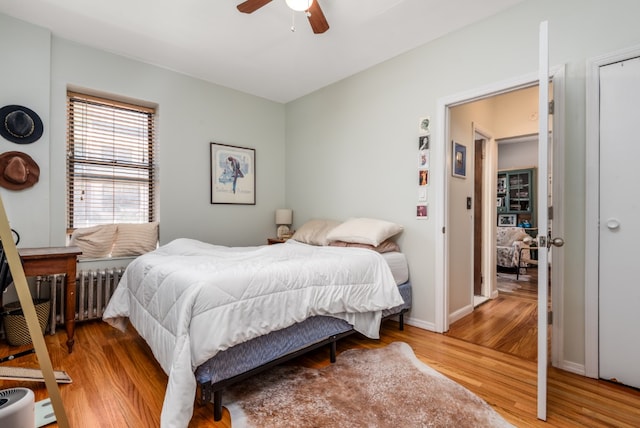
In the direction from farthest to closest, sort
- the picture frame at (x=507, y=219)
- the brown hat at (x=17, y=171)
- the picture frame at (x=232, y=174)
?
the picture frame at (x=507, y=219), the picture frame at (x=232, y=174), the brown hat at (x=17, y=171)

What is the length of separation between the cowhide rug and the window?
7.93ft

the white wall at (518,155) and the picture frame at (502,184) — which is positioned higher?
the white wall at (518,155)

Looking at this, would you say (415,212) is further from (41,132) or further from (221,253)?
(41,132)

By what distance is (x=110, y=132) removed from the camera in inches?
128

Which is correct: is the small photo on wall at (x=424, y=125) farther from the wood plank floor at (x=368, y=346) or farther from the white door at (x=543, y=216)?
the wood plank floor at (x=368, y=346)

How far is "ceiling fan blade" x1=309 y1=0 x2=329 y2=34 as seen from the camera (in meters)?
2.09

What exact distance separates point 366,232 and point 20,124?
10.2ft

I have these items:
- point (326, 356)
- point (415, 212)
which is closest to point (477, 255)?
point (415, 212)

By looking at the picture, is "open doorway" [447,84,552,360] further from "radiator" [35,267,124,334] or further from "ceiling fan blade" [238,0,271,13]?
"radiator" [35,267,124,334]

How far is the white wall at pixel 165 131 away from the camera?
2617 mm

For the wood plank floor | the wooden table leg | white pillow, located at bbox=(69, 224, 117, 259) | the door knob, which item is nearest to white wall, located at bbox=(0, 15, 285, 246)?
white pillow, located at bbox=(69, 224, 117, 259)

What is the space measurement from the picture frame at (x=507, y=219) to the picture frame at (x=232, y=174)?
19.8 feet

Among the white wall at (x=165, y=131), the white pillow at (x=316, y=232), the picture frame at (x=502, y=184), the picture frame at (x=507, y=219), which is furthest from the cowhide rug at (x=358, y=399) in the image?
the picture frame at (x=502, y=184)

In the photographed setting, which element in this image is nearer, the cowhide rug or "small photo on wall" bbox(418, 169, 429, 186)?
the cowhide rug
